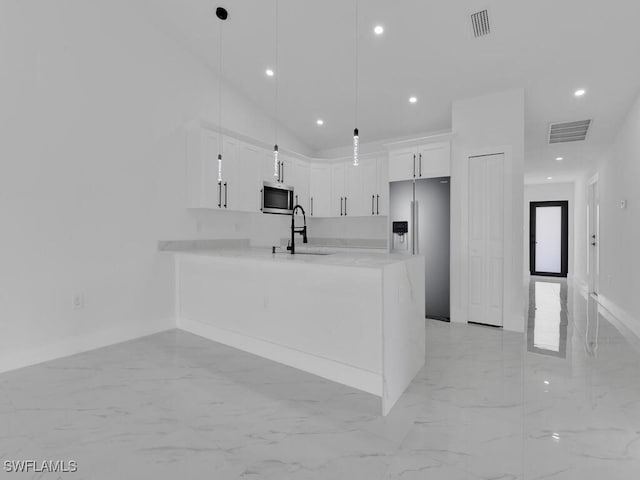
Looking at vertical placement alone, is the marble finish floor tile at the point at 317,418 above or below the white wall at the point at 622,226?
below

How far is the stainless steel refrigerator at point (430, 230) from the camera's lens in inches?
162

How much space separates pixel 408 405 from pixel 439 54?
3376 mm

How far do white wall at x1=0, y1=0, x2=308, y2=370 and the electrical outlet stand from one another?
4cm

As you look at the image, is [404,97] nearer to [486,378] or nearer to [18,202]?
[486,378]

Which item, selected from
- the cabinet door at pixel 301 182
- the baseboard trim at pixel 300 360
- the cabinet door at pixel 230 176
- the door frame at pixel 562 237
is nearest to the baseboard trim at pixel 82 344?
the baseboard trim at pixel 300 360

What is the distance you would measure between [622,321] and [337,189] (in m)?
4.21

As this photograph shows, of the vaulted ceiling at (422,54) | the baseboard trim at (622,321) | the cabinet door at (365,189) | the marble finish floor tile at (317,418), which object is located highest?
the vaulted ceiling at (422,54)

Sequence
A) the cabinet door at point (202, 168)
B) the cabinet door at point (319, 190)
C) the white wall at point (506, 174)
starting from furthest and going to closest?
the cabinet door at point (319, 190)
the cabinet door at point (202, 168)
the white wall at point (506, 174)

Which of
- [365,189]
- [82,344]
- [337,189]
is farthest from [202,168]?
[365,189]

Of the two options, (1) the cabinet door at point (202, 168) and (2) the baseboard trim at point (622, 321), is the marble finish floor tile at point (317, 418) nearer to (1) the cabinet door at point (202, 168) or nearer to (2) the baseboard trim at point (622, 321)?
(2) the baseboard trim at point (622, 321)

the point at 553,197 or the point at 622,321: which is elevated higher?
the point at 553,197

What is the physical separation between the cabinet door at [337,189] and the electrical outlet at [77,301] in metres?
3.54

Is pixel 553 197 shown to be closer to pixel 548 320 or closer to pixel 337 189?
pixel 548 320

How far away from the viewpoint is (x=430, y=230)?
4188 millimetres
